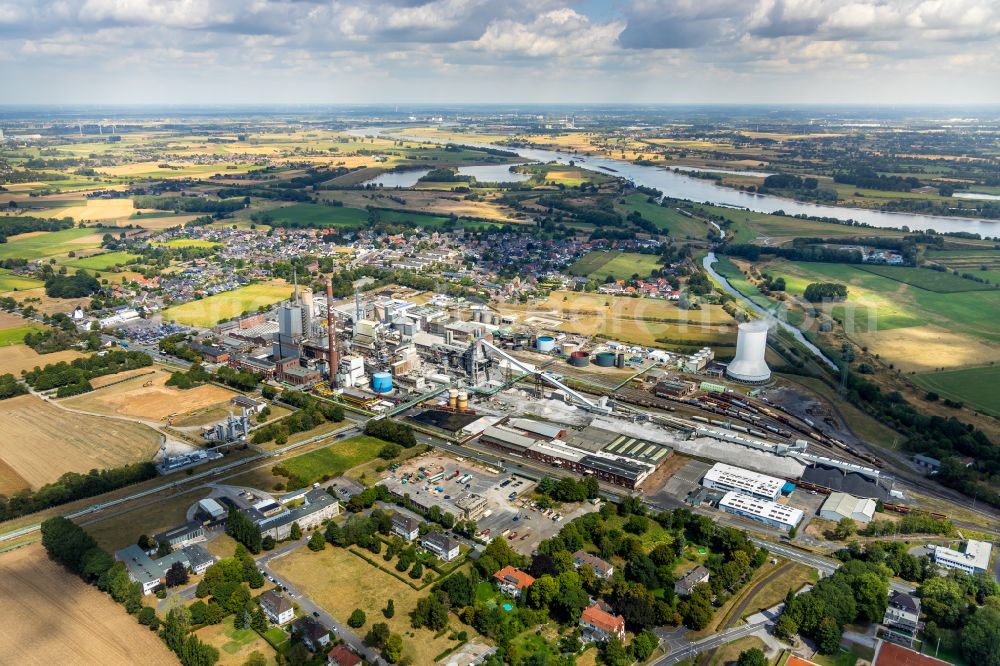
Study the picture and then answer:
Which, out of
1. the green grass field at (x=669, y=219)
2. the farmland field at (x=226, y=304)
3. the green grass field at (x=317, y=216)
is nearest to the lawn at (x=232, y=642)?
the farmland field at (x=226, y=304)

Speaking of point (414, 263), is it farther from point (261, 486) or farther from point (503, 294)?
point (261, 486)

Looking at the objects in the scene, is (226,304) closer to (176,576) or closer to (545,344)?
(545,344)

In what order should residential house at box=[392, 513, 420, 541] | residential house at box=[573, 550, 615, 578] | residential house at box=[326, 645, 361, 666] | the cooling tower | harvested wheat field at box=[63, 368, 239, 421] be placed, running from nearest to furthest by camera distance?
residential house at box=[326, 645, 361, 666] < residential house at box=[573, 550, 615, 578] < residential house at box=[392, 513, 420, 541] < harvested wheat field at box=[63, 368, 239, 421] < the cooling tower

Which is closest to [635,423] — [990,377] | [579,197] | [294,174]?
[990,377]

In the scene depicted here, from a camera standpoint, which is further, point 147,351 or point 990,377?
point 147,351

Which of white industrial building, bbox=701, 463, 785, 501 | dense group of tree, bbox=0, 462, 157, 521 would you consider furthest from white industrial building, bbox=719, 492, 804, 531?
dense group of tree, bbox=0, 462, 157, 521

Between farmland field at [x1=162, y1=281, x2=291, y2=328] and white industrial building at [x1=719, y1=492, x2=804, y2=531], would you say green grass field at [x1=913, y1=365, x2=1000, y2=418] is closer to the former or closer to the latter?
white industrial building at [x1=719, y1=492, x2=804, y2=531]
